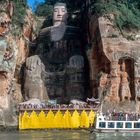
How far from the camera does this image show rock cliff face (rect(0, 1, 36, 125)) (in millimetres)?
41344

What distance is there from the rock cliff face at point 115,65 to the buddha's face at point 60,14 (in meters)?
8.88

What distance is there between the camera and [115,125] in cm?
3544

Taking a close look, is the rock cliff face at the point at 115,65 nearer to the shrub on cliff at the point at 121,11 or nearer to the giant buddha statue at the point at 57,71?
the shrub on cliff at the point at 121,11

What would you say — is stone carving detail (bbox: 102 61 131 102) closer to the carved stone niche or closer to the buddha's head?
the carved stone niche

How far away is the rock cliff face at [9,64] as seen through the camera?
41344mm

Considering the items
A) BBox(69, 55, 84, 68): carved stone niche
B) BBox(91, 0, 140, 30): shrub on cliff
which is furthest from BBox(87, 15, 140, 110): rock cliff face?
BBox(69, 55, 84, 68): carved stone niche

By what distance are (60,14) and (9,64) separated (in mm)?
12911

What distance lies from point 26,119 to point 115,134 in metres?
9.06

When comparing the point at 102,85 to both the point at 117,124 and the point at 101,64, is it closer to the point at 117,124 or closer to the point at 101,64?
the point at 101,64

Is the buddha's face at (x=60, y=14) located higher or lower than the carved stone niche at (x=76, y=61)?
higher

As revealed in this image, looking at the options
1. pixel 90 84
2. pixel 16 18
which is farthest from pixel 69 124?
pixel 16 18

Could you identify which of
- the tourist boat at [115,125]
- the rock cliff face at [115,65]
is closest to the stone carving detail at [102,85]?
the rock cliff face at [115,65]

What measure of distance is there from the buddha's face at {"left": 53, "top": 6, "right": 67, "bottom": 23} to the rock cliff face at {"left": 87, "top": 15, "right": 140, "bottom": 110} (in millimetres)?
8875

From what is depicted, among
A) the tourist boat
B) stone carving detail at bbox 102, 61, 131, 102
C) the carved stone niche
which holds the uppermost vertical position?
the carved stone niche
